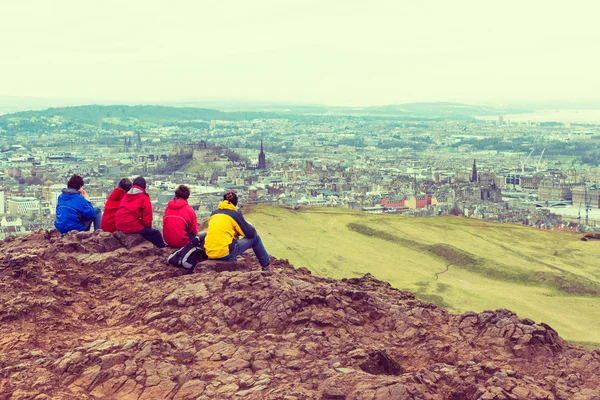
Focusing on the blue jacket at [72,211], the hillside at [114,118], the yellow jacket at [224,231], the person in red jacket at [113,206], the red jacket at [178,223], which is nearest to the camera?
the yellow jacket at [224,231]

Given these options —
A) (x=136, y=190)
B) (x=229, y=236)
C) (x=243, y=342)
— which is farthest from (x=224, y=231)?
(x=243, y=342)

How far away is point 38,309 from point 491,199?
2241 inches

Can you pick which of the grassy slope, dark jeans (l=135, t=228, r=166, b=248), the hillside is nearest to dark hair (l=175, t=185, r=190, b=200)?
dark jeans (l=135, t=228, r=166, b=248)

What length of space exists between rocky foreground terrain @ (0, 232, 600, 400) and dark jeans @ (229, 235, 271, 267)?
0.13 meters

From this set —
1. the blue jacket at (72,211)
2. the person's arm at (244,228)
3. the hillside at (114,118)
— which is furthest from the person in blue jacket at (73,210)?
the hillside at (114,118)

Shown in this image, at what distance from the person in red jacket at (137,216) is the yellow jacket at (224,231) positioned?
2.89 feet

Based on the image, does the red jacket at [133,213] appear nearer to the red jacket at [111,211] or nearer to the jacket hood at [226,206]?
the red jacket at [111,211]

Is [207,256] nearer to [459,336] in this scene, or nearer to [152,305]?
[152,305]

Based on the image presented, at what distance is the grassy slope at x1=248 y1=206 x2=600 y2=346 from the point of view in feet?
38.9

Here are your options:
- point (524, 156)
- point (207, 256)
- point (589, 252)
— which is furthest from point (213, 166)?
point (207, 256)

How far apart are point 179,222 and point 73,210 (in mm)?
1607

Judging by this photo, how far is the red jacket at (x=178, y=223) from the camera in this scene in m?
8.22

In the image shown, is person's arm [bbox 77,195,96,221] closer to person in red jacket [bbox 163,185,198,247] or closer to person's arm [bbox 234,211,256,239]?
person in red jacket [bbox 163,185,198,247]

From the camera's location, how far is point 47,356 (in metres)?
5.73
